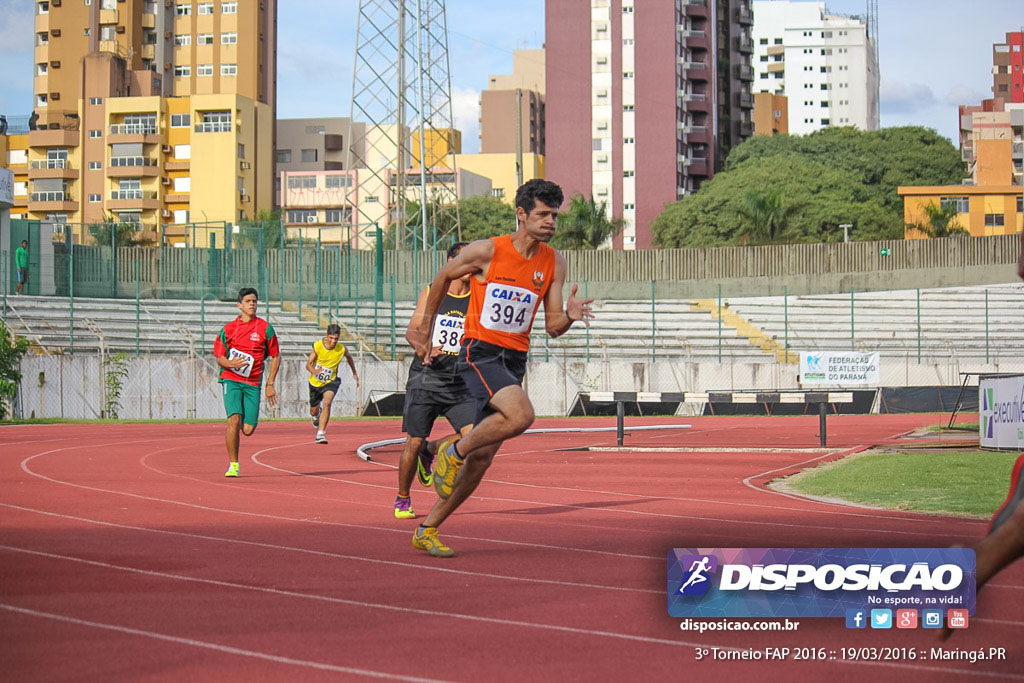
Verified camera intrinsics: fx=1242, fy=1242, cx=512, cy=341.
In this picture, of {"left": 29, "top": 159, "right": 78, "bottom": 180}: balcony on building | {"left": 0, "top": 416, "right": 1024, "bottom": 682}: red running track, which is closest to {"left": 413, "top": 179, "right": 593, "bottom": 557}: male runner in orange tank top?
{"left": 0, "top": 416, "right": 1024, "bottom": 682}: red running track

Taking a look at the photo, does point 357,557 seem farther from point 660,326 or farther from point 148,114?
point 148,114

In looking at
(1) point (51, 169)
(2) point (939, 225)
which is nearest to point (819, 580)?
(2) point (939, 225)

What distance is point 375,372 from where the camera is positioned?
34.1m

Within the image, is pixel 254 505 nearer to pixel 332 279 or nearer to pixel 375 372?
pixel 375 372

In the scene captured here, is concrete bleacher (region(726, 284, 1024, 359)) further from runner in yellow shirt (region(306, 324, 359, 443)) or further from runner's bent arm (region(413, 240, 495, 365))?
runner's bent arm (region(413, 240, 495, 365))

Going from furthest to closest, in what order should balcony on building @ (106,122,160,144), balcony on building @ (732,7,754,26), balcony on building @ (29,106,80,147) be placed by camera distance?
1. balcony on building @ (732,7,754,26)
2. balcony on building @ (29,106,80,147)
3. balcony on building @ (106,122,160,144)

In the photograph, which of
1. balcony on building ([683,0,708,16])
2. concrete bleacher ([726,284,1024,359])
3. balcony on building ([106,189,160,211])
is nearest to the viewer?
concrete bleacher ([726,284,1024,359])

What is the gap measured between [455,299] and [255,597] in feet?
15.9

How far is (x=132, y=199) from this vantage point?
92.6 metres

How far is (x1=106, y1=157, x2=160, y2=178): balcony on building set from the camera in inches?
3605

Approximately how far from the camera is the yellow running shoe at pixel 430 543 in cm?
744

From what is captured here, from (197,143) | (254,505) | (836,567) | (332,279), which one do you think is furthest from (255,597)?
(197,143)

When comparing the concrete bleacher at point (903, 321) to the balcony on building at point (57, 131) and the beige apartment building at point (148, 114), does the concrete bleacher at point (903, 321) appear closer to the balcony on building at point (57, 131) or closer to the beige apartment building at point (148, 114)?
the beige apartment building at point (148, 114)

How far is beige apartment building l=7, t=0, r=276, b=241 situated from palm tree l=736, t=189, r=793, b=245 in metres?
41.1
